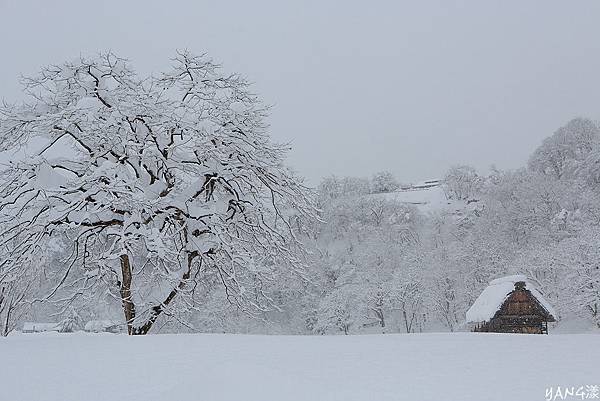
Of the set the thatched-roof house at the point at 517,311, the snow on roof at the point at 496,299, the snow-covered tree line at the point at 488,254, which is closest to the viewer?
the thatched-roof house at the point at 517,311

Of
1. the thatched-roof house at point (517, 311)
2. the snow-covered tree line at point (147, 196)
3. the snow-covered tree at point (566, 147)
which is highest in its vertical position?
the snow-covered tree at point (566, 147)

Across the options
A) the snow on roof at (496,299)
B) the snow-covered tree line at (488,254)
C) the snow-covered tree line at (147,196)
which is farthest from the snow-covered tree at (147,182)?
the snow-covered tree line at (488,254)

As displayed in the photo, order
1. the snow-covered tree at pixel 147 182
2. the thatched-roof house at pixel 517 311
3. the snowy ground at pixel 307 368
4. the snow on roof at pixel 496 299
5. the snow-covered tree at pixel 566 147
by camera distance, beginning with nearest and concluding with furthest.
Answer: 1. the snowy ground at pixel 307 368
2. the snow-covered tree at pixel 147 182
3. the thatched-roof house at pixel 517 311
4. the snow on roof at pixel 496 299
5. the snow-covered tree at pixel 566 147

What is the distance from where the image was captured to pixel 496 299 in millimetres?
25219

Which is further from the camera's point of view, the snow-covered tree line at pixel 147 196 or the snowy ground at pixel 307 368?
the snow-covered tree line at pixel 147 196

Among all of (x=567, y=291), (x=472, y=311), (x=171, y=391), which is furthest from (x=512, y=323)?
(x=171, y=391)

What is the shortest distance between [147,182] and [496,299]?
65.7 ft

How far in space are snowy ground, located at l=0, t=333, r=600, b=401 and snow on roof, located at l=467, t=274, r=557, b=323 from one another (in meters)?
20.8

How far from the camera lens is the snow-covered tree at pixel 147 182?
32.3ft

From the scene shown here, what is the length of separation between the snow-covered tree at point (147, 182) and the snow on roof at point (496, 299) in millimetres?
16340

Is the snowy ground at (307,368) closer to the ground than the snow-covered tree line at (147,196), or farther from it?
closer to the ground

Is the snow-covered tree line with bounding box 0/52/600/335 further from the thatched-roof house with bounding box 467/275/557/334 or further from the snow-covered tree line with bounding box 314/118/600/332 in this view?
the snow-covered tree line with bounding box 314/118/600/332

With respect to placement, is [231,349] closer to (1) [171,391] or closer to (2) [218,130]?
(1) [171,391]

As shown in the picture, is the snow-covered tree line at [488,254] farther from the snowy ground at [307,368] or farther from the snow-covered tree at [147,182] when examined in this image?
the snowy ground at [307,368]
